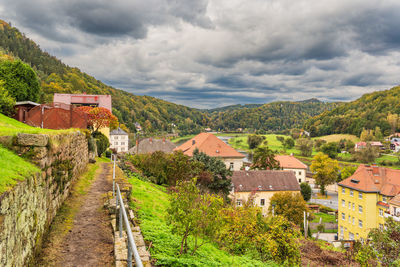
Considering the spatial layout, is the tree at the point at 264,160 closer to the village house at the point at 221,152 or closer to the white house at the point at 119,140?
the village house at the point at 221,152

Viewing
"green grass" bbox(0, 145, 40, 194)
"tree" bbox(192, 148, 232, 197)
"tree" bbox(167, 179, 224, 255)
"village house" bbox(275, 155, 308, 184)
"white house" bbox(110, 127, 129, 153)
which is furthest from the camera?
"white house" bbox(110, 127, 129, 153)

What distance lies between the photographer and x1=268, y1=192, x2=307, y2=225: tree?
31766 mm

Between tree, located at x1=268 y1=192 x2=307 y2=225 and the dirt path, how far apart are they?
27044 mm

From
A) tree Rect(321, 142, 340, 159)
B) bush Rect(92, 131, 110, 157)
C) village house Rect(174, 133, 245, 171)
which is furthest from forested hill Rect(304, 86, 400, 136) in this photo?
bush Rect(92, 131, 110, 157)

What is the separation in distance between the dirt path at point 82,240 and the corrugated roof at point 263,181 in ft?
109

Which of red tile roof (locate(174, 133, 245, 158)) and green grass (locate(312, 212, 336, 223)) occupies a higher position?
red tile roof (locate(174, 133, 245, 158))

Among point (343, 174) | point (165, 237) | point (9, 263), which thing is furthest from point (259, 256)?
point (343, 174)

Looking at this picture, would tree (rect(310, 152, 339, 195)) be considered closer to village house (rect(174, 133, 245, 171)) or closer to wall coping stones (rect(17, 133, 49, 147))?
village house (rect(174, 133, 245, 171))

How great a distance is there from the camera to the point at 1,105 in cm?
1905

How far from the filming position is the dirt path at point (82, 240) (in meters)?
5.38

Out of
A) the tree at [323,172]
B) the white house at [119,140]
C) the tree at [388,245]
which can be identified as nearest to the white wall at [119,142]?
the white house at [119,140]

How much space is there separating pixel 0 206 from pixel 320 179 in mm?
70471

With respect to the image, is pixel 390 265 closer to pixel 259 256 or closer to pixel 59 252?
pixel 259 256

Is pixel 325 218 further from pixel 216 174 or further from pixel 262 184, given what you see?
pixel 216 174
